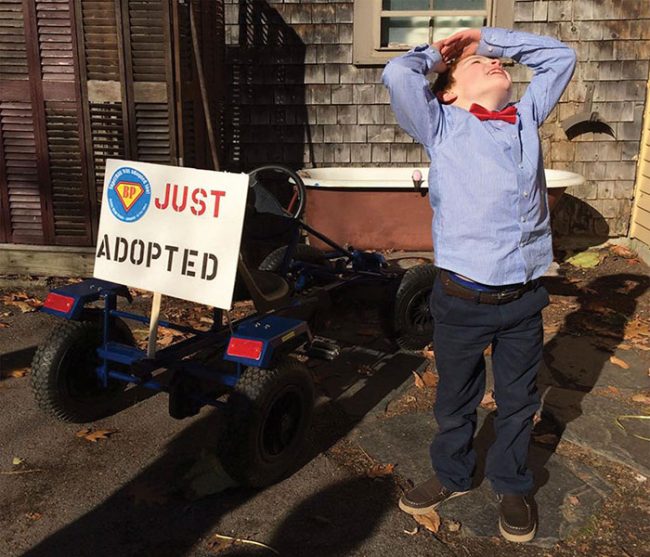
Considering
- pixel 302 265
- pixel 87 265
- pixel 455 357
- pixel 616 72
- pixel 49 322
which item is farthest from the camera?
pixel 616 72

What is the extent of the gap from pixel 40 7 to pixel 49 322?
2673mm

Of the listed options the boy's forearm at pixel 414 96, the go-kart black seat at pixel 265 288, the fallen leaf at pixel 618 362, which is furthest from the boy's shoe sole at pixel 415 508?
the fallen leaf at pixel 618 362

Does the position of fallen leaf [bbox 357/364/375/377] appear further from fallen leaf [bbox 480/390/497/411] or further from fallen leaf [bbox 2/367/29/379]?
fallen leaf [bbox 2/367/29/379]

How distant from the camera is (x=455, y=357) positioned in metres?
3.06

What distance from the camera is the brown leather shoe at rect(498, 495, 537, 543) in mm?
3100

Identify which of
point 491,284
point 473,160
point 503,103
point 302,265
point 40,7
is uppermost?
point 40,7

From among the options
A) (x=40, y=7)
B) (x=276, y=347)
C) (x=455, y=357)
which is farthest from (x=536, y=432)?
(x=40, y=7)

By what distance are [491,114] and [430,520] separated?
5.67 feet

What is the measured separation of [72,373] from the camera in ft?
13.1

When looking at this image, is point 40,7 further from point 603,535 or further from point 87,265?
point 603,535

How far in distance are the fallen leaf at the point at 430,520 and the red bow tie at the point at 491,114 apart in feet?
5.59

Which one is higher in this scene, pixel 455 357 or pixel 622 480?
pixel 455 357

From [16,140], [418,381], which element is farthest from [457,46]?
[16,140]

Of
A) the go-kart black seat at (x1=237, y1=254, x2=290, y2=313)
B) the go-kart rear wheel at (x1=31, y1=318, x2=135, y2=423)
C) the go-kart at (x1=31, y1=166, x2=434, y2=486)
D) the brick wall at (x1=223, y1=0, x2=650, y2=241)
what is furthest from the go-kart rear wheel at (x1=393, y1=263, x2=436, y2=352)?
the brick wall at (x1=223, y1=0, x2=650, y2=241)
